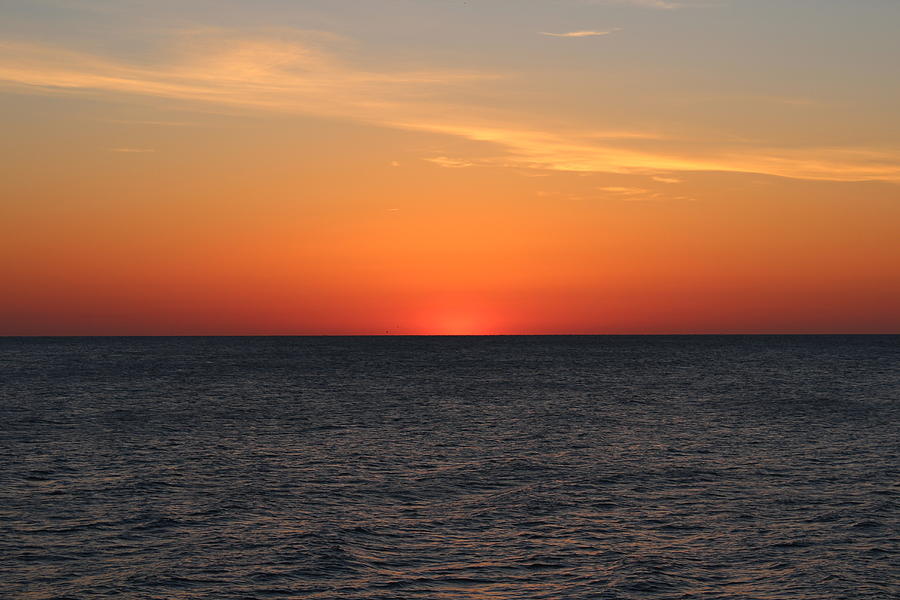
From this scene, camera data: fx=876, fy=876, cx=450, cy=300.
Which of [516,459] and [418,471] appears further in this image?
[516,459]

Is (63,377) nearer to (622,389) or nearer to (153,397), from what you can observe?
(153,397)

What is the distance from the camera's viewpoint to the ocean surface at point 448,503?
27.5m

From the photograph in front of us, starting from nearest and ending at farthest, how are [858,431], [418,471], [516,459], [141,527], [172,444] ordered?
[141,527]
[418,471]
[516,459]
[172,444]
[858,431]

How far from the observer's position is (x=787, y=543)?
104 feet

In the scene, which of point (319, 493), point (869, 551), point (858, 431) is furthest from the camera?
point (858, 431)

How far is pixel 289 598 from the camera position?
84.7 feet

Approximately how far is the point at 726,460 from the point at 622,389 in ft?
208

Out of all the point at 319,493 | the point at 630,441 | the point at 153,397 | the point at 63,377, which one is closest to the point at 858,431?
the point at 630,441

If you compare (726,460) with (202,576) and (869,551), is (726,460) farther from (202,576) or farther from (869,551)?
(202,576)

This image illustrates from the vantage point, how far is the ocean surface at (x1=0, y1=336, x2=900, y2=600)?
2747 centimetres

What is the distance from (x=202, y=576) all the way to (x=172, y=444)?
3145cm

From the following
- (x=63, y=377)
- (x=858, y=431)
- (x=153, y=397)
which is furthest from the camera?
(x=63, y=377)

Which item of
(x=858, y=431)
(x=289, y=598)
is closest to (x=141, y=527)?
(x=289, y=598)

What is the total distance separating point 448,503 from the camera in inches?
1516
